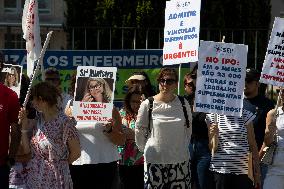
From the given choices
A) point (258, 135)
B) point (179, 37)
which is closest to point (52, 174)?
point (258, 135)

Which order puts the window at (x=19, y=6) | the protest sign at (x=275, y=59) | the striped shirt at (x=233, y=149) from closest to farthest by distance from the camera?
the striped shirt at (x=233, y=149) → the protest sign at (x=275, y=59) → the window at (x=19, y=6)

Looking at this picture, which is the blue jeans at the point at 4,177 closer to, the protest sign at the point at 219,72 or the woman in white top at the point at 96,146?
the woman in white top at the point at 96,146

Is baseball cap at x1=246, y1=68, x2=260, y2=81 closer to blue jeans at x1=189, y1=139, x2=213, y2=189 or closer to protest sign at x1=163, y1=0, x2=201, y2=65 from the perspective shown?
blue jeans at x1=189, y1=139, x2=213, y2=189

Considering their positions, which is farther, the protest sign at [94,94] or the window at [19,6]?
the window at [19,6]

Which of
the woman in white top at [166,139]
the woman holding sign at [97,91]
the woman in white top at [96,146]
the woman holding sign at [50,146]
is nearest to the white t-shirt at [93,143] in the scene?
the woman in white top at [96,146]

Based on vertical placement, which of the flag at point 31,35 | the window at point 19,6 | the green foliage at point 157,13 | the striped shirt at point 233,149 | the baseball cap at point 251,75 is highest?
the window at point 19,6

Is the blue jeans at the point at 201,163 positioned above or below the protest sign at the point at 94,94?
below

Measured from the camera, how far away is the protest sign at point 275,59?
7371 millimetres

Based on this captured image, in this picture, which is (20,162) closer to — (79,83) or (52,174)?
(52,174)

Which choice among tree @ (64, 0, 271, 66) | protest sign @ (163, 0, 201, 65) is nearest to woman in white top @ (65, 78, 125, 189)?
protest sign @ (163, 0, 201, 65)

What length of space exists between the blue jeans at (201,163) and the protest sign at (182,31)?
3.37ft

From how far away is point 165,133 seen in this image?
6.96 metres

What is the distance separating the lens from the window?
2938 cm

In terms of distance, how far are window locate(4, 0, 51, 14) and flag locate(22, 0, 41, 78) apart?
2018 cm
